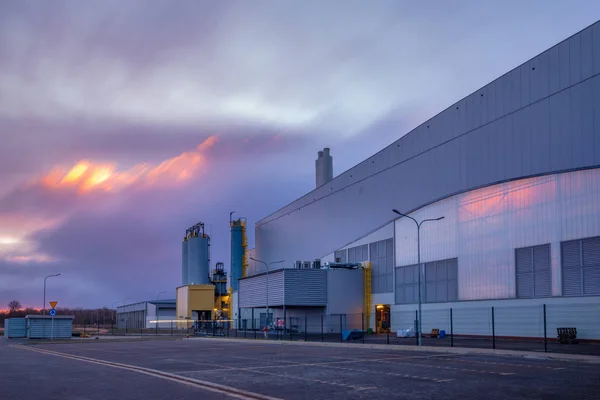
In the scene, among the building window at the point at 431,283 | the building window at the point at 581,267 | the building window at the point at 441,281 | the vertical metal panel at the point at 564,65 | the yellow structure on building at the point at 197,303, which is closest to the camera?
the building window at the point at 581,267

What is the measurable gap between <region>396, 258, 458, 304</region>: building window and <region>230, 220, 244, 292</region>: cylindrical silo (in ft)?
157

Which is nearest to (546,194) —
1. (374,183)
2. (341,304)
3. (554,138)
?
(554,138)

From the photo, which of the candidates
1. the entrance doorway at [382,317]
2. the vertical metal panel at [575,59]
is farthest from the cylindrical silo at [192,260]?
the vertical metal panel at [575,59]

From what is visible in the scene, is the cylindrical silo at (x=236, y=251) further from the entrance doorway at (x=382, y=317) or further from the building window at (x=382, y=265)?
the entrance doorway at (x=382, y=317)

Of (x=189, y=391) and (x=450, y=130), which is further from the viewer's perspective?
(x=450, y=130)

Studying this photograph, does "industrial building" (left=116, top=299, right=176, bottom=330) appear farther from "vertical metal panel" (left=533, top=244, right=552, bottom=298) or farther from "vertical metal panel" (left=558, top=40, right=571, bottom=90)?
"vertical metal panel" (left=558, top=40, right=571, bottom=90)

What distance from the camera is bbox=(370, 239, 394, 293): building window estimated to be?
65.2 meters

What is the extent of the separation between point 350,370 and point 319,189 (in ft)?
198

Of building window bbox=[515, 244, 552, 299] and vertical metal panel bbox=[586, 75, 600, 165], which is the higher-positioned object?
vertical metal panel bbox=[586, 75, 600, 165]

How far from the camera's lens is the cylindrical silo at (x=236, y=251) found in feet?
351

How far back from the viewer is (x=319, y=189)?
83.1m

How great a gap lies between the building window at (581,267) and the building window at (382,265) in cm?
2334

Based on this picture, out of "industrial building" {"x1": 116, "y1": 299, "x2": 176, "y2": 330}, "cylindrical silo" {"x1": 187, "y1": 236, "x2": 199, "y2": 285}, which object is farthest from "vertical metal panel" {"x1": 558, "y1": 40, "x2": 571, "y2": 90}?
"industrial building" {"x1": 116, "y1": 299, "x2": 176, "y2": 330}

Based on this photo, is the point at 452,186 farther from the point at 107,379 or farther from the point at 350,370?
the point at 107,379
